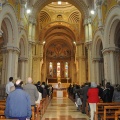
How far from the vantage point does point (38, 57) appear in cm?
2802

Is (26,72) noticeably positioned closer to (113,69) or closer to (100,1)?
(113,69)

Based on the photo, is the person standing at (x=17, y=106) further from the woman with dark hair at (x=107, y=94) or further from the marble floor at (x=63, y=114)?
the woman with dark hair at (x=107, y=94)

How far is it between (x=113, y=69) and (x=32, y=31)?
1014 centimetres

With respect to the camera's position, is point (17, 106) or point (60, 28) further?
point (60, 28)

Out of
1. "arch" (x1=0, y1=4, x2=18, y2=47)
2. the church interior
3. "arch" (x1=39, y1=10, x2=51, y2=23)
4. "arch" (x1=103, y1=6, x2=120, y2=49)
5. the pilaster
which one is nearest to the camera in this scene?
"arch" (x1=0, y1=4, x2=18, y2=47)

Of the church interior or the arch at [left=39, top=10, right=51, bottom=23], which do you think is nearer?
the church interior

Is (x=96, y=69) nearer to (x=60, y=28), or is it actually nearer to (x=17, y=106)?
(x=17, y=106)

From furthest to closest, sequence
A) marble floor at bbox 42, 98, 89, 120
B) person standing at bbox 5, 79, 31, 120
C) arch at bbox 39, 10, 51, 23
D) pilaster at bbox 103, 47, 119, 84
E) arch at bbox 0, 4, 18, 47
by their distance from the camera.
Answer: arch at bbox 39, 10, 51, 23 < pilaster at bbox 103, 47, 119, 84 < arch at bbox 0, 4, 18, 47 < marble floor at bbox 42, 98, 89, 120 < person standing at bbox 5, 79, 31, 120

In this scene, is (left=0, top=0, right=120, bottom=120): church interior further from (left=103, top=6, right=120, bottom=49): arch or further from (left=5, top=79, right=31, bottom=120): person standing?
(left=5, top=79, right=31, bottom=120): person standing

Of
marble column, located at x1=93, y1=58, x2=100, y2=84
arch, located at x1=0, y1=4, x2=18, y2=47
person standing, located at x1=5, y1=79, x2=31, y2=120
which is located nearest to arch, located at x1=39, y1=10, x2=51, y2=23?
marble column, located at x1=93, y1=58, x2=100, y2=84

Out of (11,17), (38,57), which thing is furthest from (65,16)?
(11,17)

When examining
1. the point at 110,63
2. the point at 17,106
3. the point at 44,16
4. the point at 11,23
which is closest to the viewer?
the point at 17,106

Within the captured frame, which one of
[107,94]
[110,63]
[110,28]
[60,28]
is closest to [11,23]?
[110,28]

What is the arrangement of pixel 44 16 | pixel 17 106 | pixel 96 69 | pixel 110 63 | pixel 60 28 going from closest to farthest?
pixel 17 106 → pixel 110 63 → pixel 96 69 → pixel 44 16 → pixel 60 28
